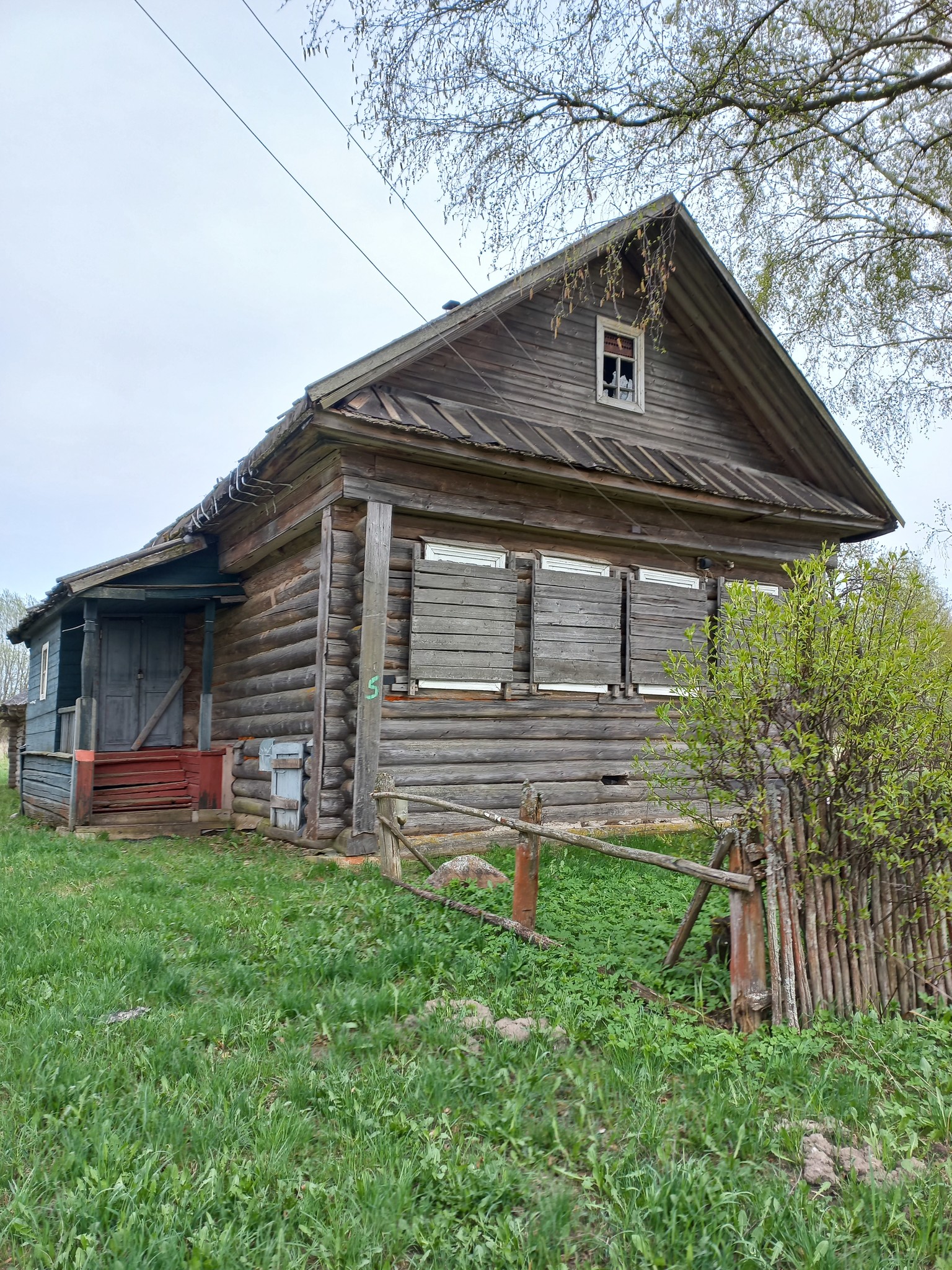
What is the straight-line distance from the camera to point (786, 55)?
8977 millimetres

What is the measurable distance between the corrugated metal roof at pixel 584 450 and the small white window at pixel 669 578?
1205mm

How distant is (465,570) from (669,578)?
3160 millimetres

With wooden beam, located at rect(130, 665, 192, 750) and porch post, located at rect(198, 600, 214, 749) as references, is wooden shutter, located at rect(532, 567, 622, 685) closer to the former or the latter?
porch post, located at rect(198, 600, 214, 749)

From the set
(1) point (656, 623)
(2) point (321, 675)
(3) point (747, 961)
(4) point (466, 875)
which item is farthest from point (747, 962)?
(1) point (656, 623)

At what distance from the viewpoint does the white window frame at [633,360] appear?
37.3ft

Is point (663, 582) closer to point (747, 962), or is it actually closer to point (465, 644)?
point (465, 644)

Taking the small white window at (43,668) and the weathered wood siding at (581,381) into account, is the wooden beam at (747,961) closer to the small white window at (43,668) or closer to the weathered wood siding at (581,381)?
the weathered wood siding at (581,381)

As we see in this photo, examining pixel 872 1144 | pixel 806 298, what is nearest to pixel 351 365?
pixel 872 1144

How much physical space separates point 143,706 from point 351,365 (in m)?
6.70

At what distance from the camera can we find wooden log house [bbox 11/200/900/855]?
869 cm

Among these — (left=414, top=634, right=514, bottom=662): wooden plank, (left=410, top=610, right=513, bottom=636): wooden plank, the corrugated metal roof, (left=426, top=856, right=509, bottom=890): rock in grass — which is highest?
the corrugated metal roof

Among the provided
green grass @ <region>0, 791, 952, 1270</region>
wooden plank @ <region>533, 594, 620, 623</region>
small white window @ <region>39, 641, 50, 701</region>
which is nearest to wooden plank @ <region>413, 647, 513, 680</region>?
wooden plank @ <region>533, 594, 620, 623</region>

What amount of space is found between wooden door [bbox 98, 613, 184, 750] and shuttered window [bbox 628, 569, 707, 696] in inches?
264

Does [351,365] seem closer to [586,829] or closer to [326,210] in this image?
[326,210]
